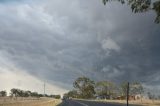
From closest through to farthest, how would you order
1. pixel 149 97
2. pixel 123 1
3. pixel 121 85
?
pixel 123 1, pixel 149 97, pixel 121 85

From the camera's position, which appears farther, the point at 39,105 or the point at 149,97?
the point at 149,97

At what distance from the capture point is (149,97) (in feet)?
451

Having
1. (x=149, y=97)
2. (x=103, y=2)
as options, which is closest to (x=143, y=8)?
(x=103, y=2)

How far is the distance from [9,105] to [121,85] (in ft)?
473

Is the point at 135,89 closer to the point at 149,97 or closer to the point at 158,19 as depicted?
the point at 149,97

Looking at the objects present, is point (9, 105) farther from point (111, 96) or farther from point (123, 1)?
point (111, 96)

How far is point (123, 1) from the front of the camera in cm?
2220

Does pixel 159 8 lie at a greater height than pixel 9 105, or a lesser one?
greater

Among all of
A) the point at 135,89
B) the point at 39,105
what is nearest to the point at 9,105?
the point at 39,105

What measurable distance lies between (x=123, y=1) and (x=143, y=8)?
127 centimetres

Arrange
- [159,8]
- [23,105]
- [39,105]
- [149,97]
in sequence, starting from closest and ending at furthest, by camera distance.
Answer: [159,8] → [23,105] → [39,105] → [149,97]

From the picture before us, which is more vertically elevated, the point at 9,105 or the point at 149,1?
the point at 149,1

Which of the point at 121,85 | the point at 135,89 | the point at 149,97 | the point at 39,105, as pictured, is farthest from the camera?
the point at 121,85

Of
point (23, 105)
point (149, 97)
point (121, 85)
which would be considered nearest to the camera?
point (23, 105)
